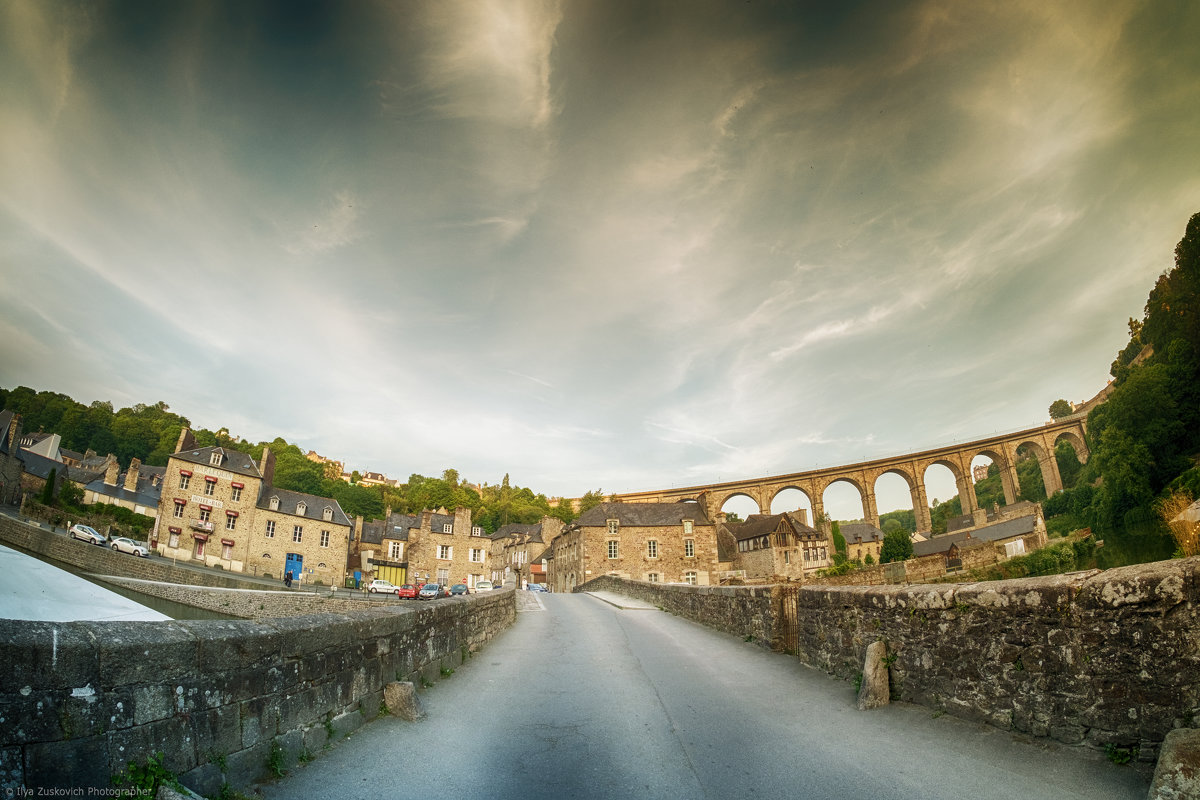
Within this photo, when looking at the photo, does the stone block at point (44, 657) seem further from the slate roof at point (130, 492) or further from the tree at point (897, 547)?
the slate roof at point (130, 492)

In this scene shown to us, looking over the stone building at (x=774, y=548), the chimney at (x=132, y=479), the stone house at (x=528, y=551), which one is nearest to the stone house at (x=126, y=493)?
the chimney at (x=132, y=479)

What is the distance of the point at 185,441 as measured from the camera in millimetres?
39781

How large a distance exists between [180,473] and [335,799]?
44022 millimetres

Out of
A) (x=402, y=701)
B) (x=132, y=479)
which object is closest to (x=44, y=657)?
(x=402, y=701)

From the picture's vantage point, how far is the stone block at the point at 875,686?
5.16 metres

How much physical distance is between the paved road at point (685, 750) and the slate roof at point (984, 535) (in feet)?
175

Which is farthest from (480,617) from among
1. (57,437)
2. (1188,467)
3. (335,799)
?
(57,437)

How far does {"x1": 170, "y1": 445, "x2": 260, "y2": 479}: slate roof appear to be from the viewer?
123 ft

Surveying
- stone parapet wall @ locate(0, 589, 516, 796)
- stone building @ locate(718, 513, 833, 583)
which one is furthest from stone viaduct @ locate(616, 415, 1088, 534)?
stone parapet wall @ locate(0, 589, 516, 796)

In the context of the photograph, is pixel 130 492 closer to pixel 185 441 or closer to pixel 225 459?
pixel 185 441

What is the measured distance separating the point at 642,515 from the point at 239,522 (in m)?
31.6

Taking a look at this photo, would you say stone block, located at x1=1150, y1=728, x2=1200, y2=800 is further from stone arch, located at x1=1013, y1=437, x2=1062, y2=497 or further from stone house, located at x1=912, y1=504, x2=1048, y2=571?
stone arch, located at x1=1013, y1=437, x2=1062, y2=497

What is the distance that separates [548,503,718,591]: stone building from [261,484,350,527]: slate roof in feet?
66.9

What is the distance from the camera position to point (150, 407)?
91.6 meters
